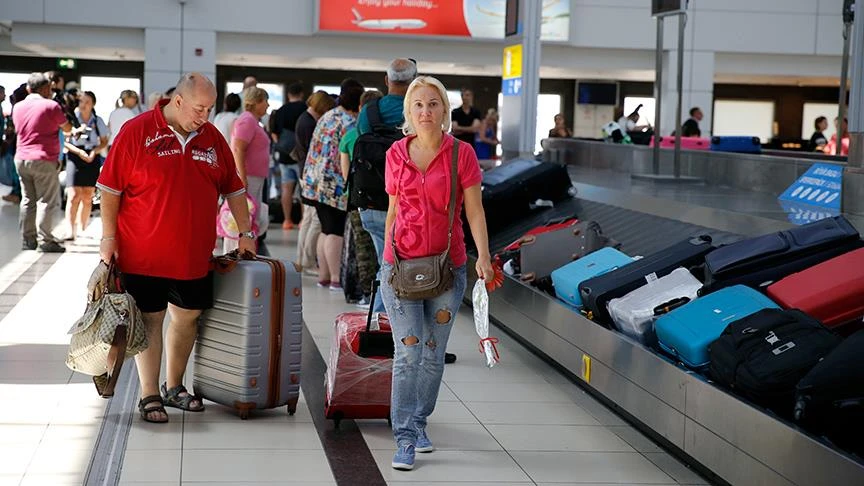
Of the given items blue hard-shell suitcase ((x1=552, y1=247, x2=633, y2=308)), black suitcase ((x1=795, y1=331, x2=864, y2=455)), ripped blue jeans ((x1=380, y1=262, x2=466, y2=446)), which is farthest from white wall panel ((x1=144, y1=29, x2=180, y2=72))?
black suitcase ((x1=795, y1=331, x2=864, y2=455))

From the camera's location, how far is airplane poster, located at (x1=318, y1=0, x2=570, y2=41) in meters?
21.6

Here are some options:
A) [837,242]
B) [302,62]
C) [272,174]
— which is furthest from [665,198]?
[302,62]

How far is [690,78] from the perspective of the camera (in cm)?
2278

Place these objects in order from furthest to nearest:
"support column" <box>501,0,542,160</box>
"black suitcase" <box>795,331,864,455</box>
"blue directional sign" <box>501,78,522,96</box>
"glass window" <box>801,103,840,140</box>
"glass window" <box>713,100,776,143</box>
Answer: "glass window" <box>713,100,776,143</box> < "glass window" <box>801,103,840,140</box> < "blue directional sign" <box>501,78,522,96</box> < "support column" <box>501,0,542,160</box> < "black suitcase" <box>795,331,864,455</box>

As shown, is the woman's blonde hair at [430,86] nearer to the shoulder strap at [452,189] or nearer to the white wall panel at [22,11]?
the shoulder strap at [452,189]

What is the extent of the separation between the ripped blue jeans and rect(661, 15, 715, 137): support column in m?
18.9

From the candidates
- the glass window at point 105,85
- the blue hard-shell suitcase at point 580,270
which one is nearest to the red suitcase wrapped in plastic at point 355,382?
the blue hard-shell suitcase at point 580,270

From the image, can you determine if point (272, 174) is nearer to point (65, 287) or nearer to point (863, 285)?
point (65, 287)

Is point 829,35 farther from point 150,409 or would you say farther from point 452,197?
point 150,409

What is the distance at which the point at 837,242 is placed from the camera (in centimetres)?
494

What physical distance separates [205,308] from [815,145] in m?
17.2

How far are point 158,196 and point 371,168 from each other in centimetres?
197

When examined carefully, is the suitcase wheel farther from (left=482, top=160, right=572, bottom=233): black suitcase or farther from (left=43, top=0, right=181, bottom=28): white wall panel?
(left=43, top=0, right=181, bottom=28): white wall panel

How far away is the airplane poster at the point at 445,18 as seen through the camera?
70.8ft
